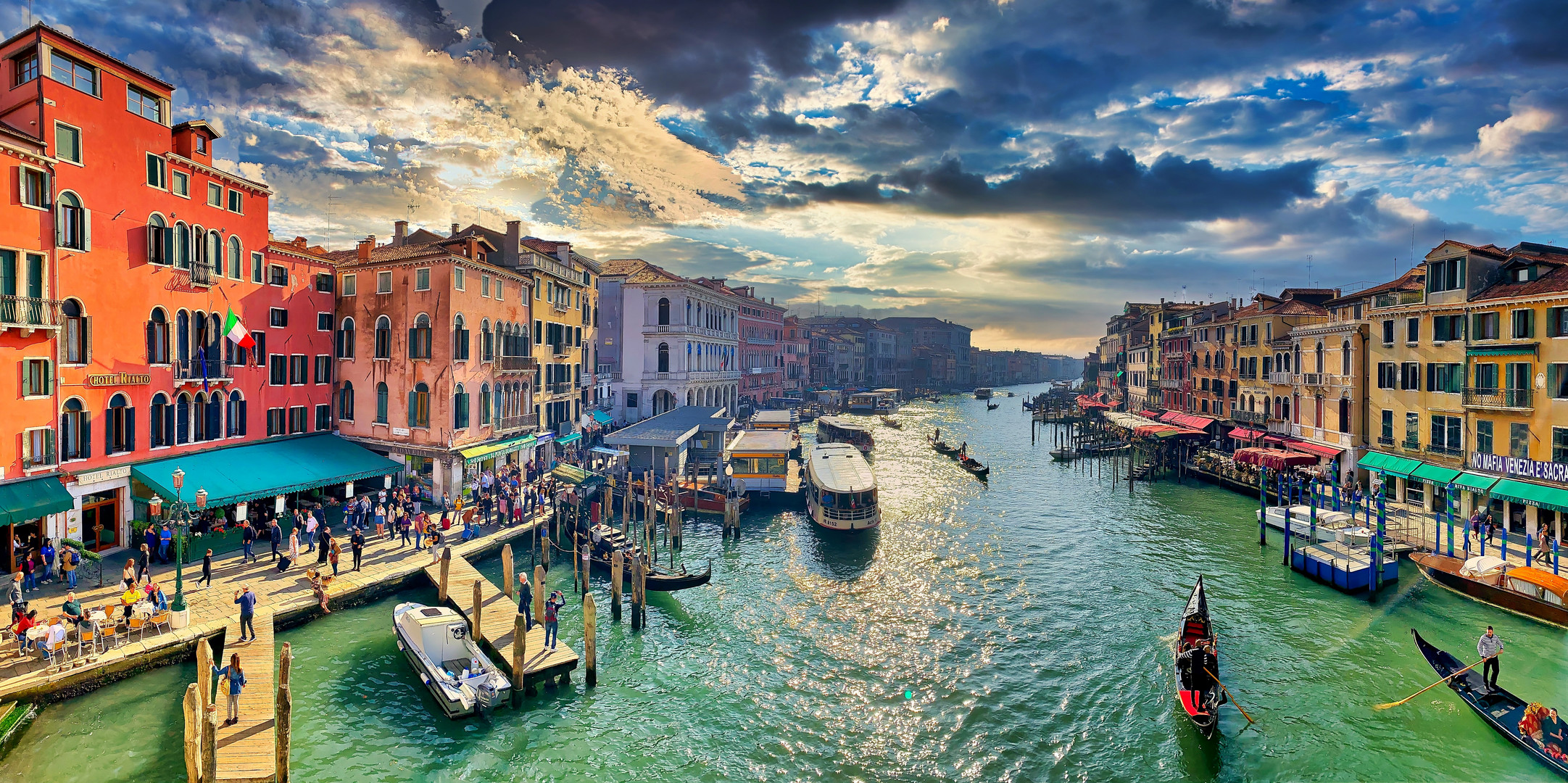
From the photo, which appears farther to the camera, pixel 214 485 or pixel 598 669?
pixel 214 485

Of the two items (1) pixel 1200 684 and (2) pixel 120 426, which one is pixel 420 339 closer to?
(2) pixel 120 426

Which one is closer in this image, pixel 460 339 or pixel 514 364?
pixel 460 339

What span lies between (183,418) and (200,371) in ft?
6.01

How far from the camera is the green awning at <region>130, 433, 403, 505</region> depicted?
25.2 meters

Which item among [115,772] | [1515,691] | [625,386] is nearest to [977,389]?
[625,386]

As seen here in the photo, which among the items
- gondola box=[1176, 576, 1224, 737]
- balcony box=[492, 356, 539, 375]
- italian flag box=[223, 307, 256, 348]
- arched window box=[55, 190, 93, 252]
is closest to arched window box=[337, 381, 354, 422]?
balcony box=[492, 356, 539, 375]

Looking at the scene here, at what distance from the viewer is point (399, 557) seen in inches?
1049

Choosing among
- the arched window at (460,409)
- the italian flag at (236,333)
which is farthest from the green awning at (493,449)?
the italian flag at (236,333)

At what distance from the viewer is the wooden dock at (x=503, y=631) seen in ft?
63.5

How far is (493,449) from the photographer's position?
117ft

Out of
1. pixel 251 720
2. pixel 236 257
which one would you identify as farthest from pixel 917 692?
pixel 236 257

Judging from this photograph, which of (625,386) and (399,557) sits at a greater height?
(625,386)

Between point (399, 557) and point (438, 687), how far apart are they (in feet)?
34.0

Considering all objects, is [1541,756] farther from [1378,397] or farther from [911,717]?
[1378,397]
